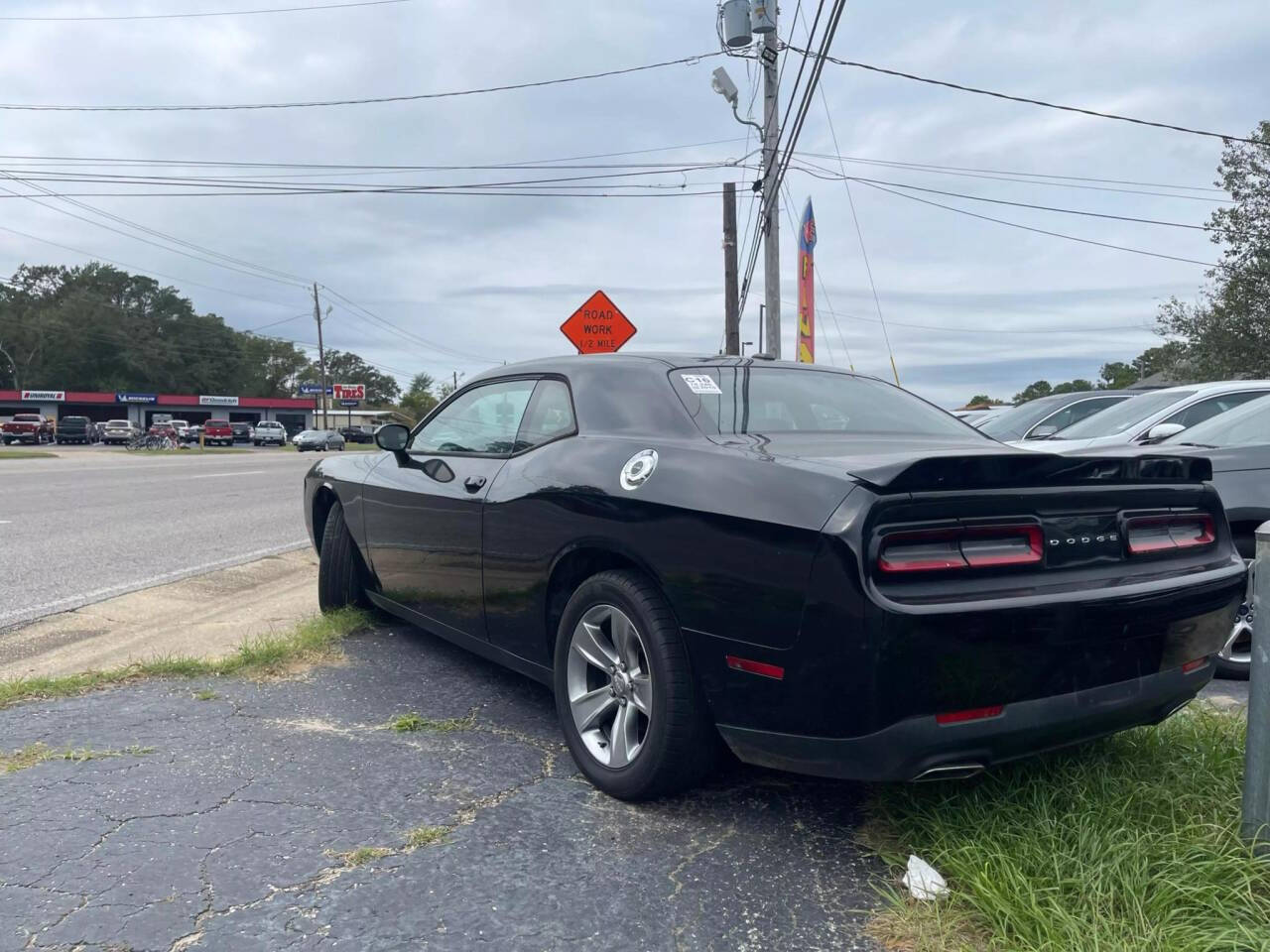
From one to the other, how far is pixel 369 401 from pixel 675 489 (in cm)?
13292

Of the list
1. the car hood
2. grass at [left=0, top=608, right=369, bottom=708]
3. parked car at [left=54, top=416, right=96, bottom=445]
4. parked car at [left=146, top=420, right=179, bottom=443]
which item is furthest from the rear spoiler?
parked car at [left=54, top=416, right=96, bottom=445]

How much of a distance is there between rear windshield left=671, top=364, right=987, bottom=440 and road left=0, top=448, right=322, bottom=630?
4.58 meters

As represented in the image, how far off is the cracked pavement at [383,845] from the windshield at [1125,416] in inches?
228

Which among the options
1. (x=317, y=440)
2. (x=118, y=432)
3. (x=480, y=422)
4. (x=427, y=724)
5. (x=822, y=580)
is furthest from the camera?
(x=118, y=432)

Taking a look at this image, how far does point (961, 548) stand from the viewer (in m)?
2.45

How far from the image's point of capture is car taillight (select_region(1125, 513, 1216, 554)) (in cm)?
279

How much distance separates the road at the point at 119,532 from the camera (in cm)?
679

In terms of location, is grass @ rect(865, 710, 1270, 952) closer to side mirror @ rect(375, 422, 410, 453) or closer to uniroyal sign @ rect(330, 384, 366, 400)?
side mirror @ rect(375, 422, 410, 453)

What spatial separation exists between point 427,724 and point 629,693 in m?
1.15

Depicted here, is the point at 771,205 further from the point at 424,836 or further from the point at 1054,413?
the point at 424,836

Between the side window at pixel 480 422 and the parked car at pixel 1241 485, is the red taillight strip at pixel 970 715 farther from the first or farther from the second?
the parked car at pixel 1241 485

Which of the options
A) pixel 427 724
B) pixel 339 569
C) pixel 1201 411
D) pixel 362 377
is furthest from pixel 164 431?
pixel 362 377

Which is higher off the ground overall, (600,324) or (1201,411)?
(600,324)

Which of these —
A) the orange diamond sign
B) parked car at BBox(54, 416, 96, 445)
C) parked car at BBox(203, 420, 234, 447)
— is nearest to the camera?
the orange diamond sign
